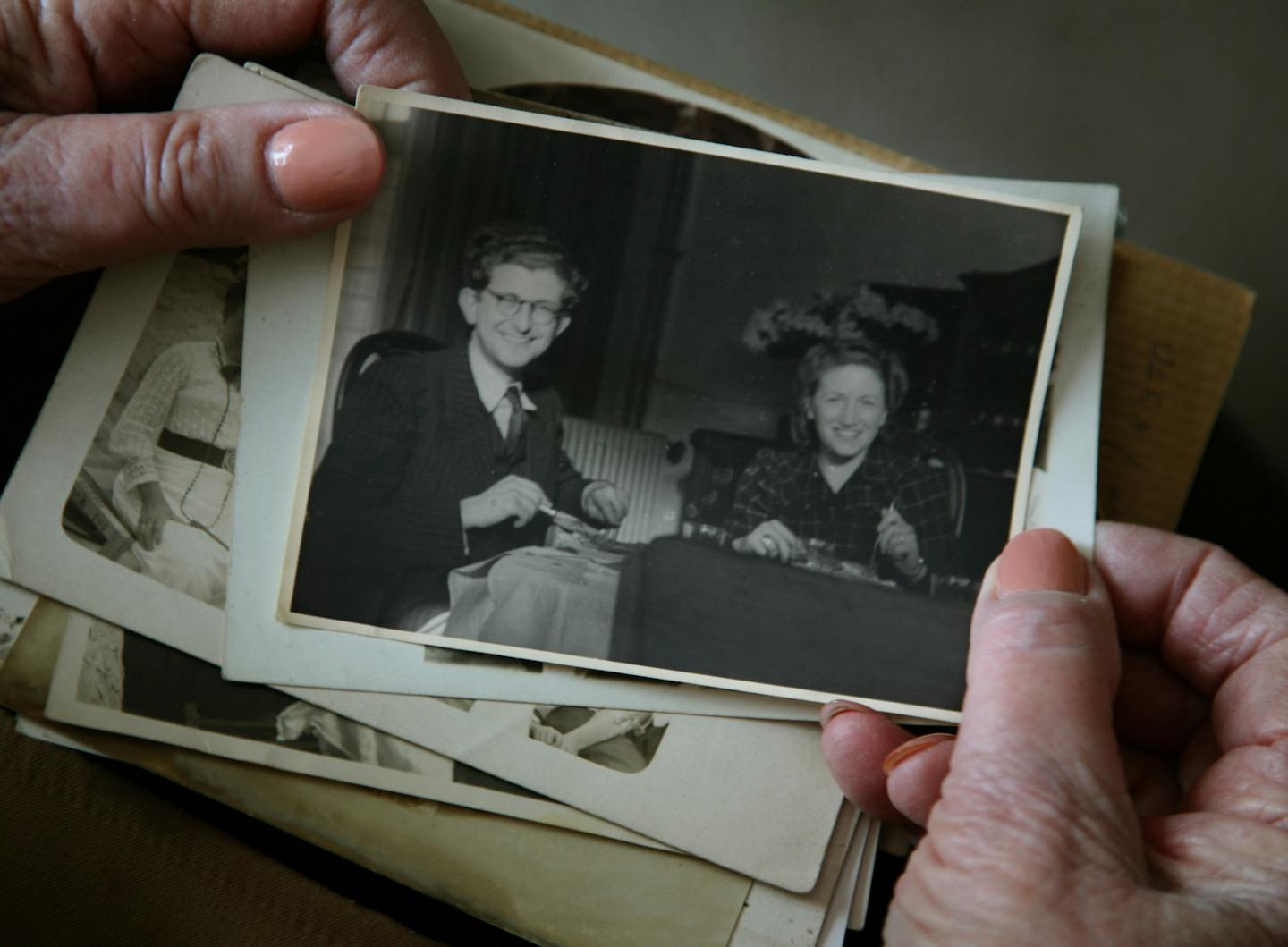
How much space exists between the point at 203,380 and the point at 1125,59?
30.3 inches

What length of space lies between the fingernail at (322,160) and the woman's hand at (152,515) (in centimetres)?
17

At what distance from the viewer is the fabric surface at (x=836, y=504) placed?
0.48 metres

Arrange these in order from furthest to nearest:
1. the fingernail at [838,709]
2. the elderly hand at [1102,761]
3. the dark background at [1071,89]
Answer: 1. the dark background at [1071,89]
2. the fingernail at [838,709]
3. the elderly hand at [1102,761]

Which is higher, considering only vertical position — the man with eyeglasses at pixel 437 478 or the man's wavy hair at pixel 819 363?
the man's wavy hair at pixel 819 363

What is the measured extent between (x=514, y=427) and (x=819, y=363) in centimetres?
16

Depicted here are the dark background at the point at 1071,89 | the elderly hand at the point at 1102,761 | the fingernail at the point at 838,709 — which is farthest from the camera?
the dark background at the point at 1071,89

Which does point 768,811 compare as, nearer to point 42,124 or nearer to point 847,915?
point 847,915

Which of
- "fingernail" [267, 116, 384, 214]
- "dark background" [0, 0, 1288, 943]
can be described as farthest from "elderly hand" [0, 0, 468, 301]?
"dark background" [0, 0, 1288, 943]

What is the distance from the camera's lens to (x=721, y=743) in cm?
49

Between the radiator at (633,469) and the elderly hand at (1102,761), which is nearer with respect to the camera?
the elderly hand at (1102,761)

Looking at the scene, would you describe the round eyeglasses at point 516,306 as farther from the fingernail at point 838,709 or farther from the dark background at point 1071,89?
the dark background at point 1071,89

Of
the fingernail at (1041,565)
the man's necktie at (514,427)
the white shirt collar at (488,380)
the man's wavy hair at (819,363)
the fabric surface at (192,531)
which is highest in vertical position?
the man's wavy hair at (819,363)

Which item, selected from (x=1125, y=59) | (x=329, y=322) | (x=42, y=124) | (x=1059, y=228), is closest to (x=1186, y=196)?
(x=1125, y=59)

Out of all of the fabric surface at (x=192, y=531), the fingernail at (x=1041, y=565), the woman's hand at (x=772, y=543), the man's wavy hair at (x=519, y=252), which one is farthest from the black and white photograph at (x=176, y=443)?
the fingernail at (x=1041, y=565)
